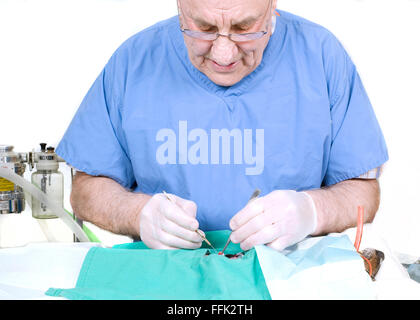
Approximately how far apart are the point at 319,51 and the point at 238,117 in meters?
0.31

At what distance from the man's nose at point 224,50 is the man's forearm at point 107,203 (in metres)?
0.42

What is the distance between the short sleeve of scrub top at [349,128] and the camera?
1.52 metres

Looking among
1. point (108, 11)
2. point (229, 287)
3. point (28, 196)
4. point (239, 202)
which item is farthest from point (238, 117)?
point (108, 11)

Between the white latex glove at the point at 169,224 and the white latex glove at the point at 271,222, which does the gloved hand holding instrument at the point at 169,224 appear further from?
the white latex glove at the point at 271,222

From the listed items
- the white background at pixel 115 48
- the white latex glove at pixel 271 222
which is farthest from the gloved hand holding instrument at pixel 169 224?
the white background at pixel 115 48

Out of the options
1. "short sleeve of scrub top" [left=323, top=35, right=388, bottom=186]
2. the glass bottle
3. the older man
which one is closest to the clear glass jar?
the glass bottle

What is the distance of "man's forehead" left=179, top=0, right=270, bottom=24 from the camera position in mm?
1242

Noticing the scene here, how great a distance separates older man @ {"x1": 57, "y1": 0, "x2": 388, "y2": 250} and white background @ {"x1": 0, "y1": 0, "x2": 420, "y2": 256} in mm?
837

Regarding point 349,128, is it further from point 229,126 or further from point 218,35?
point 218,35

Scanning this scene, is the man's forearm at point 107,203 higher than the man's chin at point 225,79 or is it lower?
lower

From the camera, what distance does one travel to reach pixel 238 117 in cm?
149

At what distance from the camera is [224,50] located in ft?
4.25

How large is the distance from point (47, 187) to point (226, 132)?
609 millimetres
